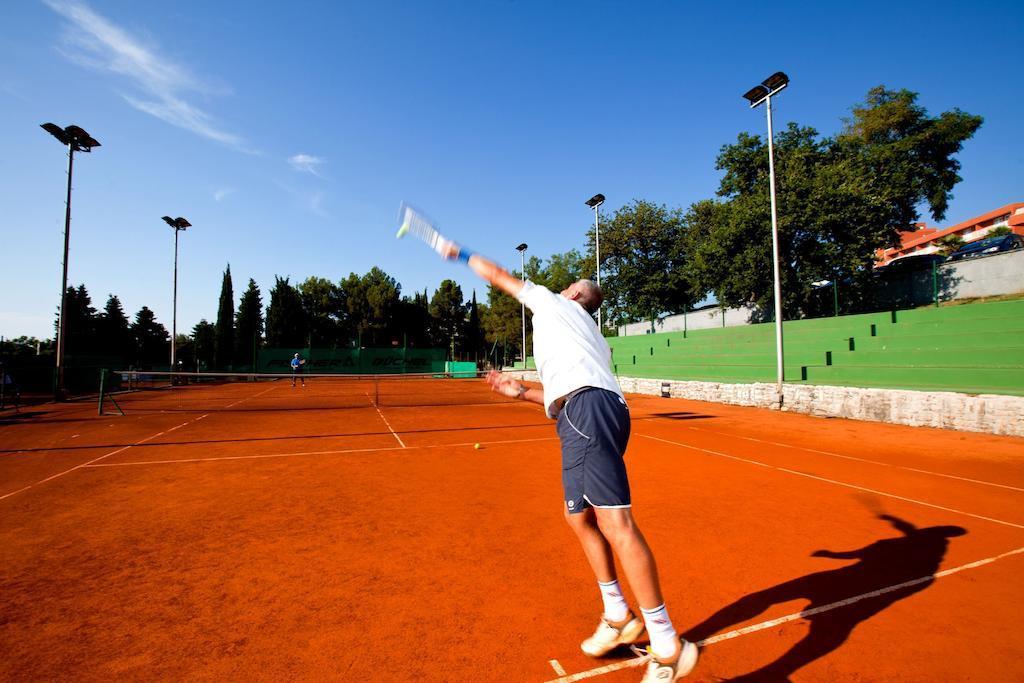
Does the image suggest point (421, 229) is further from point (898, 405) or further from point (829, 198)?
point (829, 198)

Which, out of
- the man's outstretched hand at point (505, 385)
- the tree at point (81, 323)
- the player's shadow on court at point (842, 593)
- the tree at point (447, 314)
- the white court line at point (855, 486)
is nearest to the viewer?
the player's shadow on court at point (842, 593)

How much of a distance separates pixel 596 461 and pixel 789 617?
6.54 ft

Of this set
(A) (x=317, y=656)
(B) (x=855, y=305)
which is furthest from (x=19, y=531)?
(B) (x=855, y=305)

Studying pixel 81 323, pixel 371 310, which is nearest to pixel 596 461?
pixel 371 310

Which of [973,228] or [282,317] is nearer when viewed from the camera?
[282,317]

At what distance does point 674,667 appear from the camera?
2.28 meters

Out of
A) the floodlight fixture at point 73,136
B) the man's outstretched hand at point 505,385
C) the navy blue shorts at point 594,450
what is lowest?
the navy blue shorts at point 594,450

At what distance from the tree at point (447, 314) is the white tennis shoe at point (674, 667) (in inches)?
2689

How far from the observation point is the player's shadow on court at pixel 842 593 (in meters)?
2.75

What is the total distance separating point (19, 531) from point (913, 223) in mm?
41342

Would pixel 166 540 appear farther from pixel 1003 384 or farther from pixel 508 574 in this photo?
pixel 1003 384

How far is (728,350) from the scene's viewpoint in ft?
72.5

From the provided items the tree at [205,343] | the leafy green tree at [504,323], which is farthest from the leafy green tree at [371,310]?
the tree at [205,343]

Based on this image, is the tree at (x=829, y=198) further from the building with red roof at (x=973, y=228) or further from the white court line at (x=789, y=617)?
the building with red roof at (x=973, y=228)
